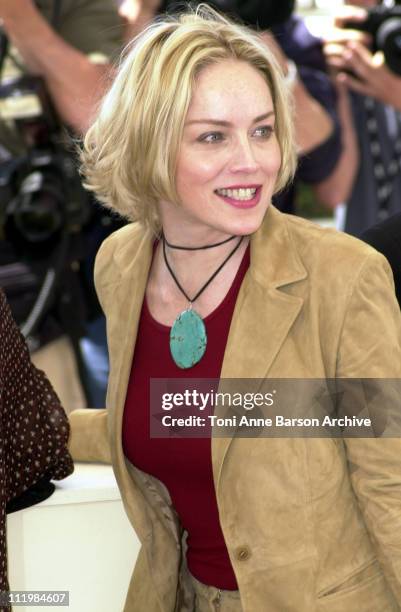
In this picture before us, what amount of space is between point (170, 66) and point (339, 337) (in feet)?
1.44

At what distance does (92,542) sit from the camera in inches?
64.2

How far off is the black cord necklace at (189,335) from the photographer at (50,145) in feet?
4.62

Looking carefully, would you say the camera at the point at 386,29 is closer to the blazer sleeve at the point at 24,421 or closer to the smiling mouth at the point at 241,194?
the smiling mouth at the point at 241,194

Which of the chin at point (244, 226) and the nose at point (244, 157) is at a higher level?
the nose at point (244, 157)

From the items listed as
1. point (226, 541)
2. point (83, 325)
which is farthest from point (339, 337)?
point (83, 325)

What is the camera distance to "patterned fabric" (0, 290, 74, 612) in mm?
1422

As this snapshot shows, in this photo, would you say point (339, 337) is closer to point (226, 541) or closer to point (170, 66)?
point (226, 541)

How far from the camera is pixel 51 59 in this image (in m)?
3.00

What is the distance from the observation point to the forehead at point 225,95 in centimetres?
149

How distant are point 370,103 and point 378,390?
7.14ft

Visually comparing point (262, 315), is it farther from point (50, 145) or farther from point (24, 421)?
point (50, 145)

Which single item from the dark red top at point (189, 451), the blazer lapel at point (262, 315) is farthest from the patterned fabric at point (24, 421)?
the blazer lapel at point (262, 315)

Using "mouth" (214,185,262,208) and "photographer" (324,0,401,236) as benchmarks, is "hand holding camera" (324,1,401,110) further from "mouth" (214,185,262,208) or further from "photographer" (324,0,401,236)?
"mouth" (214,185,262,208)

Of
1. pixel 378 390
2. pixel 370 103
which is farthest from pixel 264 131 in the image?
pixel 370 103
